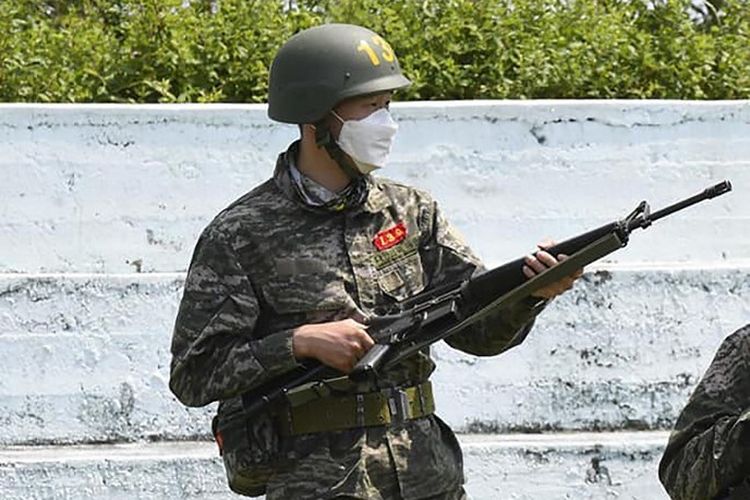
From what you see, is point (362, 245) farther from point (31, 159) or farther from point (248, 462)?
point (31, 159)

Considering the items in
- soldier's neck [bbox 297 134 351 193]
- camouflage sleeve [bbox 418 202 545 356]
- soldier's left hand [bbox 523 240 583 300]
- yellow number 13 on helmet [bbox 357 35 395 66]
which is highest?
yellow number 13 on helmet [bbox 357 35 395 66]

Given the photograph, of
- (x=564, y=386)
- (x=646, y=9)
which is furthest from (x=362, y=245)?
(x=646, y=9)

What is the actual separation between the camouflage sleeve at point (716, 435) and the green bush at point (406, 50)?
3092 millimetres

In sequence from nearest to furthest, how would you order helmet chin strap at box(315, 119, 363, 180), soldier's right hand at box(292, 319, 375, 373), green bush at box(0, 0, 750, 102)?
soldier's right hand at box(292, 319, 375, 373), helmet chin strap at box(315, 119, 363, 180), green bush at box(0, 0, 750, 102)

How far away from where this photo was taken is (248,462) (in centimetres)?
387

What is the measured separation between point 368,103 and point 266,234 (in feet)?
1.26

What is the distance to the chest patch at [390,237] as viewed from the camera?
396 centimetres

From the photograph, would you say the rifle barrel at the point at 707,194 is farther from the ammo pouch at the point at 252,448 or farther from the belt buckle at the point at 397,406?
the ammo pouch at the point at 252,448

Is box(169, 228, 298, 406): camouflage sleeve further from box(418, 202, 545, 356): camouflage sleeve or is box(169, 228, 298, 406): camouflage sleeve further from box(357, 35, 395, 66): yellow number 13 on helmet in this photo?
box(357, 35, 395, 66): yellow number 13 on helmet

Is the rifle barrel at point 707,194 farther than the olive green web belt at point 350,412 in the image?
No

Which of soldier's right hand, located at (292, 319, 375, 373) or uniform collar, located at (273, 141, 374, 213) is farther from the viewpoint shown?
uniform collar, located at (273, 141, 374, 213)

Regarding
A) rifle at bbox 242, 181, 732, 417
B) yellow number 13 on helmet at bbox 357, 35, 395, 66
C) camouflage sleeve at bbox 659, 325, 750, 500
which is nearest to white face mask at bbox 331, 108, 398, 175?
yellow number 13 on helmet at bbox 357, 35, 395, 66

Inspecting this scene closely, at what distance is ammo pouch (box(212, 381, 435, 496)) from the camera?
3.84 meters

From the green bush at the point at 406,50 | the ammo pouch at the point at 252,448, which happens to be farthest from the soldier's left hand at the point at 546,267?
the green bush at the point at 406,50
